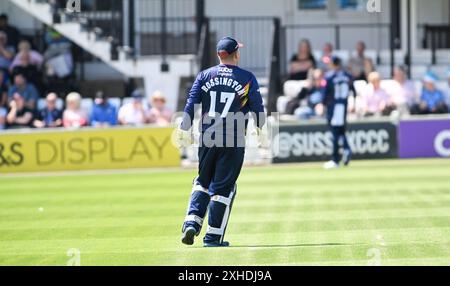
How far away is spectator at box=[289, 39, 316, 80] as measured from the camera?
25.7m

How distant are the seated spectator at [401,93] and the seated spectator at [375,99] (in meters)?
0.19

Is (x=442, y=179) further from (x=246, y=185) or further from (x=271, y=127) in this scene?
(x=271, y=127)

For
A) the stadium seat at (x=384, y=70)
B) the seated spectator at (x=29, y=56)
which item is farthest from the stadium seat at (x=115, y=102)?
the stadium seat at (x=384, y=70)

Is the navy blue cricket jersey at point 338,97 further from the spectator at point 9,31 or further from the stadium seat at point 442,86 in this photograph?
the spectator at point 9,31

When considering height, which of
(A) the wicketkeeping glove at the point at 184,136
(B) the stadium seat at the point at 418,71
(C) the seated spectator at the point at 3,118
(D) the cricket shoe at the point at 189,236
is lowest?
(D) the cricket shoe at the point at 189,236

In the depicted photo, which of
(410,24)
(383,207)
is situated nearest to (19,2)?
(410,24)

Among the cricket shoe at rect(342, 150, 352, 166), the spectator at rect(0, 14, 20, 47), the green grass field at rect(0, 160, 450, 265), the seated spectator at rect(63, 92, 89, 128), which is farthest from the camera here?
the spectator at rect(0, 14, 20, 47)

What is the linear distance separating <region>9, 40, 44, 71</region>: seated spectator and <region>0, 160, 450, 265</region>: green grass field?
6.16m

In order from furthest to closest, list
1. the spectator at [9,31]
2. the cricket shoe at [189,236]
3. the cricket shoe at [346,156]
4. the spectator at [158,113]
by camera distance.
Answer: the spectator at [9,31], the spectator at [158,113], the cricket shoe at [346,156], the cricket shoe at [189,236]

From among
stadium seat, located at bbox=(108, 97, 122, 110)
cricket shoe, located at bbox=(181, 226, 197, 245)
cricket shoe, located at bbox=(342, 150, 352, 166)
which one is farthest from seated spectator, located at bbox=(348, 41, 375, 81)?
cricket shoe, located at bbox=(181, 226, 197, 245)

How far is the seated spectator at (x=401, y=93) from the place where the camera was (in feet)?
79.4

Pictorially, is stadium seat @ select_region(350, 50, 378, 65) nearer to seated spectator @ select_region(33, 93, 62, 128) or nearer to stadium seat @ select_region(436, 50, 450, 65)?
stadium seat @ select_region(436, 50, 450, 65)

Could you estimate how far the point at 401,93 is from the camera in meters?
24.5

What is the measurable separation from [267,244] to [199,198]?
2.75ft
